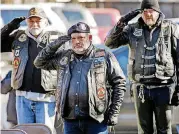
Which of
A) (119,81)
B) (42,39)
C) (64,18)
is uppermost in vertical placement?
(64,18)

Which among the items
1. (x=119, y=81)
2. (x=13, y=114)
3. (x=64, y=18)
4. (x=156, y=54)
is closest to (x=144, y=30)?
(x=156, y=54)

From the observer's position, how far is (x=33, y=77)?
6914 millimetres

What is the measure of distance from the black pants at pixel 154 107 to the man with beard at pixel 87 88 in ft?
2.52

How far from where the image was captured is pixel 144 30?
670 cm

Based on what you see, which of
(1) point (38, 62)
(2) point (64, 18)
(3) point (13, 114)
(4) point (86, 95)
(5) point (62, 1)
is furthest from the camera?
(5) point (62, 1)

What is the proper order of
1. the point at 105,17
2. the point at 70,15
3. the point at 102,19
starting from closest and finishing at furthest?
the point at 70,15 → the point at 102,19 → the point at 105,17

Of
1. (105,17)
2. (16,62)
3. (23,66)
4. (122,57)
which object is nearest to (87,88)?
(23,66)

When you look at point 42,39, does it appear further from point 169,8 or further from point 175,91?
point 169,8

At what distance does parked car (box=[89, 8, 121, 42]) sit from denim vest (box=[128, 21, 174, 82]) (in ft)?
44.5

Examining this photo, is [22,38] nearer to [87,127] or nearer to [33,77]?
[33,77]

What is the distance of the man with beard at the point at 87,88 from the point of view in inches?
231

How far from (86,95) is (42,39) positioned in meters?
1.32

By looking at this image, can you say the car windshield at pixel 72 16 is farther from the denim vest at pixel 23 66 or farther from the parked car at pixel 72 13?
the denim vest at pixel 23 66

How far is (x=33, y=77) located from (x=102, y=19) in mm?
14720
